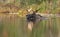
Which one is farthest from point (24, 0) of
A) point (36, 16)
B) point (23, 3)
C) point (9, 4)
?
point (36, 16)

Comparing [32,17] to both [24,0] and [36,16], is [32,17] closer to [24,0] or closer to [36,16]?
[36,16]

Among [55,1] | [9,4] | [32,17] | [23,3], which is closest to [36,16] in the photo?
[32,17]

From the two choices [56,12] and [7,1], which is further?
[7,1]

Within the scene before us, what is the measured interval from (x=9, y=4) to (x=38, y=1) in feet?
14.5

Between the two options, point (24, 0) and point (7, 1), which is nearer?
point (24, 0)

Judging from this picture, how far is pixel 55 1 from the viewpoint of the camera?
86.1ft

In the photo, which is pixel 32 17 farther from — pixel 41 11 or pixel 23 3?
pixel 23 3

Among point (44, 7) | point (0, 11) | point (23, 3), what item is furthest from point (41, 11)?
point (0, 11)

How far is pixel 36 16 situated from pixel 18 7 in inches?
482

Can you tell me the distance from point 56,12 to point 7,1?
32.4ft

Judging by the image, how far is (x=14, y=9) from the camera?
93.7ft

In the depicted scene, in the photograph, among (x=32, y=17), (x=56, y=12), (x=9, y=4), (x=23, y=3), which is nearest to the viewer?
(x=32, y=17)

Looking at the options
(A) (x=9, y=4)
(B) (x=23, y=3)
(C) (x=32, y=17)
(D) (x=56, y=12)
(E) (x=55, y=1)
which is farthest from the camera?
(A) (x=9, y=4)

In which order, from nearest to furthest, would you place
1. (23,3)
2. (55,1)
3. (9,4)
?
(55,1) < (23,3) < (9,4)
